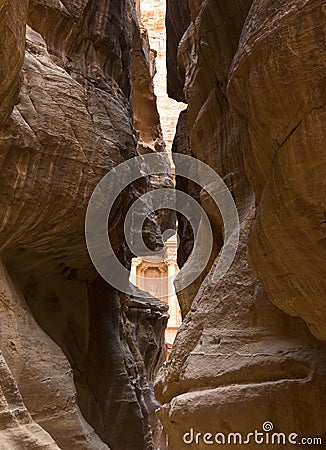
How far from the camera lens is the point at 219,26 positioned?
5812 mm

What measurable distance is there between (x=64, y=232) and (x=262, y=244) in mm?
4158

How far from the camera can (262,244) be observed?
3934mm

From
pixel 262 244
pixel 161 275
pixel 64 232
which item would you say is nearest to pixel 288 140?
pixel 262 244

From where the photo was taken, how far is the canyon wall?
3.22 meters

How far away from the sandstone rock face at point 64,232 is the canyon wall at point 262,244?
5.82 feet

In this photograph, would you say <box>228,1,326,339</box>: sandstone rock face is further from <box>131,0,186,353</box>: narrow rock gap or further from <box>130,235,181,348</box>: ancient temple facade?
<box>130,235,181,348</box>: ancient temple facade

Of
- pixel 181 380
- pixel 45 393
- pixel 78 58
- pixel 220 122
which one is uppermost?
pixel 78 58

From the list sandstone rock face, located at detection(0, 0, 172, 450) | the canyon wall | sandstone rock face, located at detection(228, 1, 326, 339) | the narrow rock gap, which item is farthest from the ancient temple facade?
sandstone rock face, located at detection(228, 1, 326, 339)

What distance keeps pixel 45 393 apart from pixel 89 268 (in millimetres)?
2799

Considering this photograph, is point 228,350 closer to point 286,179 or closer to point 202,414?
point 202,414

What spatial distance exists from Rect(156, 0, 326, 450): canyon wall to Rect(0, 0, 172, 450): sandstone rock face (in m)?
1.77

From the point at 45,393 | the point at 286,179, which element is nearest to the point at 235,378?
the point at 286,179

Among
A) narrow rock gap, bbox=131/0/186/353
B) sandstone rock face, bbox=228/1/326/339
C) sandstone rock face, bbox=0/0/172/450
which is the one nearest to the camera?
sandstone rock face, bbox=228/1/326/339

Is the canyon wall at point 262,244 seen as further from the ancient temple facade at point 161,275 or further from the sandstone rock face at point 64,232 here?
the ancient temple facade at point 161,275
